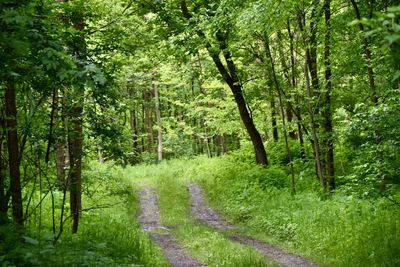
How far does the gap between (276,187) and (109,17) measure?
30.3 ft

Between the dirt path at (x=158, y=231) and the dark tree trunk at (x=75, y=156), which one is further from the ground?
the dark tree trunk at (x=75, y=156)

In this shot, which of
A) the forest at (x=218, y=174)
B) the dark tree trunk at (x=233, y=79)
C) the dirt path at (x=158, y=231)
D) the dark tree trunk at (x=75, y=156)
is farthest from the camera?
the dark tree trunk at (x=233, y=79)

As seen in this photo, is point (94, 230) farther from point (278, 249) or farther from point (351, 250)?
point (351, 250)

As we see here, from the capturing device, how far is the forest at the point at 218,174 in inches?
224

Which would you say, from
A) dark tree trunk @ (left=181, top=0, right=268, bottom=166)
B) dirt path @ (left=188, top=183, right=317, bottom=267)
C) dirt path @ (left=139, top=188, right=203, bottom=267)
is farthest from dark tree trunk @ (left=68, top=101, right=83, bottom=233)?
dark tree trunk @ (left=181, top=0, right=268, bottom=166)

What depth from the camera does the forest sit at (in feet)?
18.7

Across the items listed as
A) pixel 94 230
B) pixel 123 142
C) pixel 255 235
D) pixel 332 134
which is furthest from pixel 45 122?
pixel 332 134

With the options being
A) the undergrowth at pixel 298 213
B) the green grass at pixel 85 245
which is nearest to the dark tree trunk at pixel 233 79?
the undergrowth at pixel 298 213

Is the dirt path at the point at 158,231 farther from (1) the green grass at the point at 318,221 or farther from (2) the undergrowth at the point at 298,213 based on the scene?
(1) the green grass at the point at 318,221

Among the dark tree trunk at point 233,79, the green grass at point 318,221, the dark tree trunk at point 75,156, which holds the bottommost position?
the green grass at point 318,221

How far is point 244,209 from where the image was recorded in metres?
→ 15.8

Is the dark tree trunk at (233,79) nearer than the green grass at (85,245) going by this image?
No

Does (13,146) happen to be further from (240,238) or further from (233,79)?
(233,79)

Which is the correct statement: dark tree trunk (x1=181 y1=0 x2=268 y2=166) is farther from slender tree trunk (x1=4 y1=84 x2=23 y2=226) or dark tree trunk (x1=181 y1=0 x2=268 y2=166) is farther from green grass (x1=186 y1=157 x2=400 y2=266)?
slender tree trunk (x1=4 y1=84 x2=23 y2=226)
